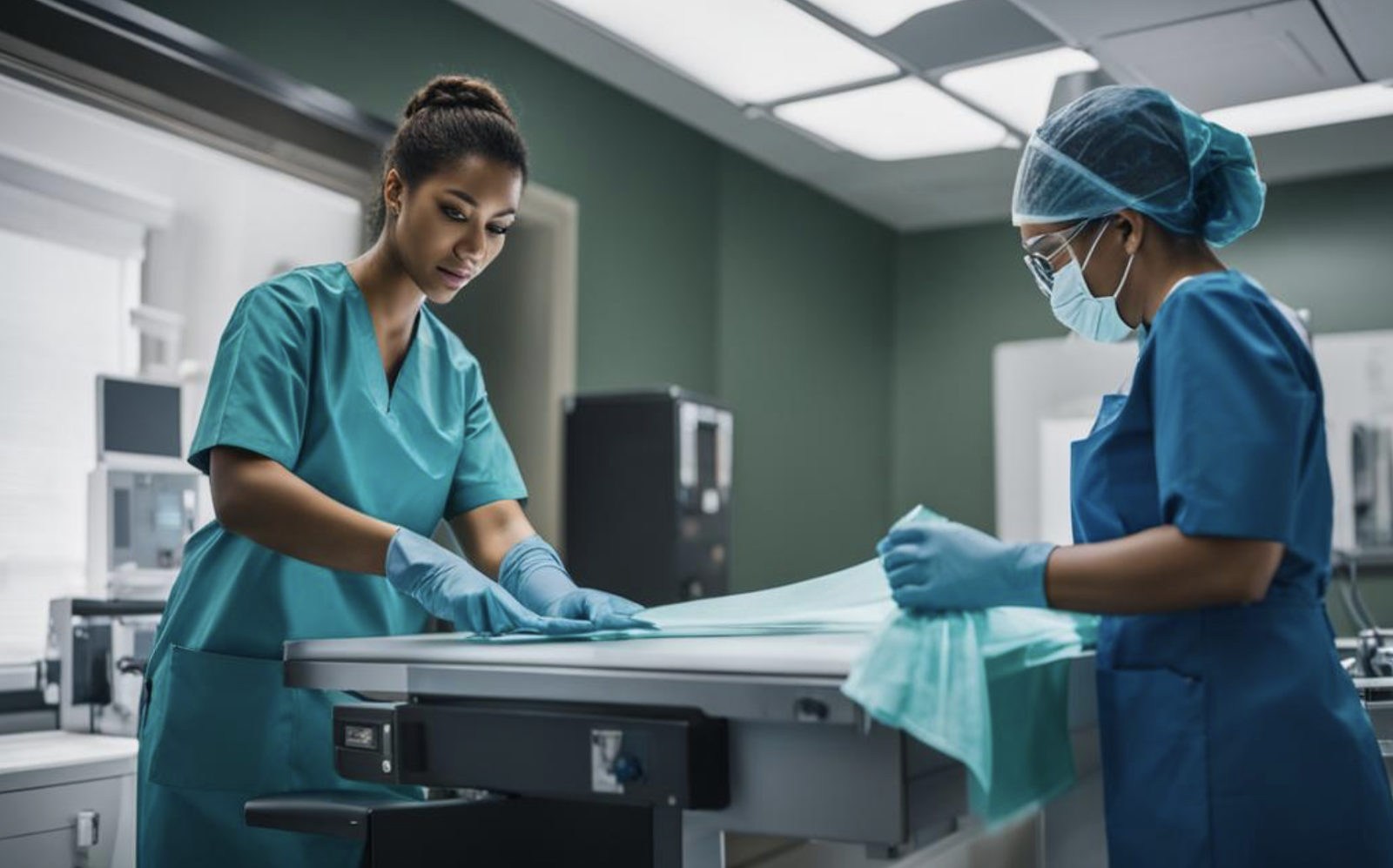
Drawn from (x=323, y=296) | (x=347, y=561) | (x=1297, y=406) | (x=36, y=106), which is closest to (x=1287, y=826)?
(x=1297, y=406)

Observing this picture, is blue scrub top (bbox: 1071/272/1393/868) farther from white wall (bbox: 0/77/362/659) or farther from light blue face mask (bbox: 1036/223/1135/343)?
white wall (bbox: 0/77/362/659)

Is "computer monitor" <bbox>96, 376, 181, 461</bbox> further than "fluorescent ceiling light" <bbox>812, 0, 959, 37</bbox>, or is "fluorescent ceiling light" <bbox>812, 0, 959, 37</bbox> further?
"fluorescent ceiling light" <bbox>812, 0, 959, 37</bbox>

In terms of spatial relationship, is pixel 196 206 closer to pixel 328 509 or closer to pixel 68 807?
pixel 68 807

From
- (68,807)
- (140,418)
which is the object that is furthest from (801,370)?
(68,807)

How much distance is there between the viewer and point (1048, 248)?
1485 millimetres

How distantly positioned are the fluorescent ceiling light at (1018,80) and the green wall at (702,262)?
4.20 feet

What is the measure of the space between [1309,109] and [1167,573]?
3332 mm

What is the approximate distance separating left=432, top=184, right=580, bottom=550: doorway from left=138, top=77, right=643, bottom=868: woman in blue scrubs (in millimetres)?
2523

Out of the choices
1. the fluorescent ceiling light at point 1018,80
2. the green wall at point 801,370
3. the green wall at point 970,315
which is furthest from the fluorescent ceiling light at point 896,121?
the green wall at point 970,315

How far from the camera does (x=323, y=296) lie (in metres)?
1.71

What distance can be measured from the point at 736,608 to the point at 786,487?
14.2ft

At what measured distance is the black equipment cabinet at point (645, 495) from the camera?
4.18 metres

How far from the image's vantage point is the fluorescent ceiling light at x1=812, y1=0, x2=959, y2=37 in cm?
303

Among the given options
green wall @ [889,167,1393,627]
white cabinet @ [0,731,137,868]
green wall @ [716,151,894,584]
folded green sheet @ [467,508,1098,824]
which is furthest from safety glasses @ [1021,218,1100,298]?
green wall @ [889,167,1393,627]
